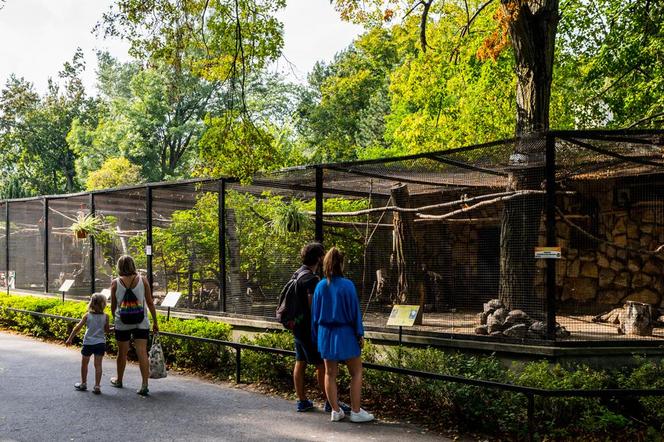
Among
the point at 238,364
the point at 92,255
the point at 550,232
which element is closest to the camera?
the point at 550,232

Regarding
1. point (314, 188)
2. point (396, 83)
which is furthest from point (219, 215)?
point (396, 83)

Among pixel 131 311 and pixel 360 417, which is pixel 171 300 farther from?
pixel 360 417

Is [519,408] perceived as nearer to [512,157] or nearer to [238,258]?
[512,157]

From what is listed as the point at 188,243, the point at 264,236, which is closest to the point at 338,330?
the point at 264,236

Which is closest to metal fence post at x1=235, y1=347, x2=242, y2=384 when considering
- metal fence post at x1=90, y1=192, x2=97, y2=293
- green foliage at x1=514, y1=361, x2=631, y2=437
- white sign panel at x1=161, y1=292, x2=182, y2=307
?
white sign panel at x1=161, y1=292, x2=182, y2=307

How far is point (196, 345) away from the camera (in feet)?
32.8

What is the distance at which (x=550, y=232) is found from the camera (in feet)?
25.1

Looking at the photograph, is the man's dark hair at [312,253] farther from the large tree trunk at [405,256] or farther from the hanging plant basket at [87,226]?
the hanging plant basket at [87,226]

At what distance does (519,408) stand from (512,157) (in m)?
3.03

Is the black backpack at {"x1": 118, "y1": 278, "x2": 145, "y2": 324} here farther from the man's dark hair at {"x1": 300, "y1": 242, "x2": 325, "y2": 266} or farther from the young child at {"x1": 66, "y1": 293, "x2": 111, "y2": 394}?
the man's dark hair at {"x1": 300, "y1": 242, "x2": 325, "y2": 266}

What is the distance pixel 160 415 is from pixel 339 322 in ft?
7.08

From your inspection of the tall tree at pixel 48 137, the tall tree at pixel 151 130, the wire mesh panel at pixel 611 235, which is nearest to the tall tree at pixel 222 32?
the wire mesh panel at pixel 611 235

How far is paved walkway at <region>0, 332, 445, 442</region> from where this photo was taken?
6477mm

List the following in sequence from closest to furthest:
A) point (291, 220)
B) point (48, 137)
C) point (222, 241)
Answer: point (291, 220)
point (222, 241)
point (48, 137)
